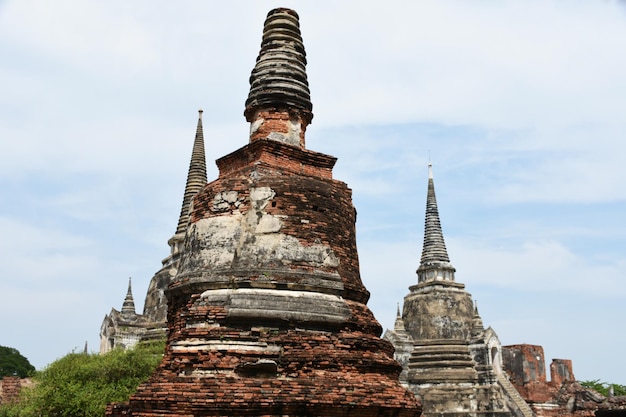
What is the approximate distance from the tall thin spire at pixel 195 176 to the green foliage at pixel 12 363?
40.0 metres

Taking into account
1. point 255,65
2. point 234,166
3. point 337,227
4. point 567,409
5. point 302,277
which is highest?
point 255,65

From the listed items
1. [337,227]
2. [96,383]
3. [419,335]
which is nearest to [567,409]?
[419,335]

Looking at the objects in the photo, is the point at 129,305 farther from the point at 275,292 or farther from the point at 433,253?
the point at 275,292

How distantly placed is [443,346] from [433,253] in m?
4.38

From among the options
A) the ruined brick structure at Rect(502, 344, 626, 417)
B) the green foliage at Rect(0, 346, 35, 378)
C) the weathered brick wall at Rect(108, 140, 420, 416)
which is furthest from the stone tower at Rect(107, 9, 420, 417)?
the green foliage at Rect(0, 346, 35, 378)

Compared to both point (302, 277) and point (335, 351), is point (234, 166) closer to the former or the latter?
point (302, 277)

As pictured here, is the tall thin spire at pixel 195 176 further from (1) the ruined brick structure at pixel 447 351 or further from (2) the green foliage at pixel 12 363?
(2) the green foliage at pixel 12 363

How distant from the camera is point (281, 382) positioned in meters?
8.25

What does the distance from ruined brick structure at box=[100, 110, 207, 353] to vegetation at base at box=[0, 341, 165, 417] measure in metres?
3.04

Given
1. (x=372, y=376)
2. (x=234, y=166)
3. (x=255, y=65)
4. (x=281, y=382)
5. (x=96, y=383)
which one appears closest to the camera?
(x=281, y=382)

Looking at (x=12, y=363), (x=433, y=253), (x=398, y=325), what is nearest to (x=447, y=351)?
(x=398, y=325)

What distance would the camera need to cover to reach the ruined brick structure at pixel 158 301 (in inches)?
900

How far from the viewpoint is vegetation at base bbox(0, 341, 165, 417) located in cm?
1689

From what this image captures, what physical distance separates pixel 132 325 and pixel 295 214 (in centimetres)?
1763
